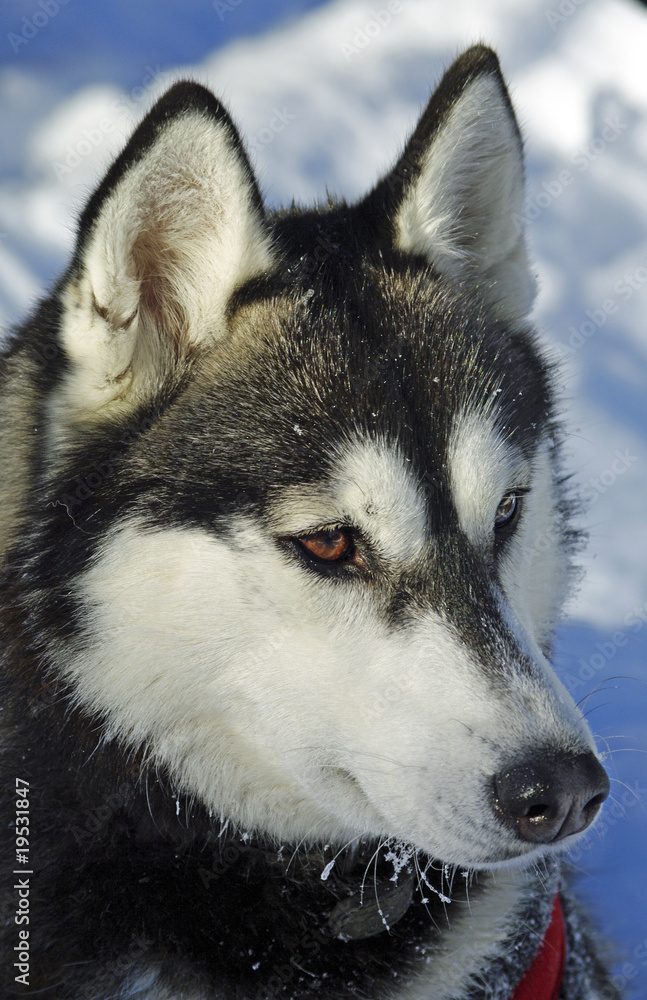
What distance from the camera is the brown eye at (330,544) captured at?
5.58 ft

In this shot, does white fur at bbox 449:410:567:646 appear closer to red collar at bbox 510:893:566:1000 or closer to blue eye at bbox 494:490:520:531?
blue eye at bbox 494:490:520:531

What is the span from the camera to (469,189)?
220cm

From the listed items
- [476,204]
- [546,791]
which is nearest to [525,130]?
[476,204]

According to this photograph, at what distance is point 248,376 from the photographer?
1.87 m

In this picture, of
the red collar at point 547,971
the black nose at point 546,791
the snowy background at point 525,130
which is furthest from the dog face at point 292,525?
the snowy background at point 525,130

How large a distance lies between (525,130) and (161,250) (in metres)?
4.01

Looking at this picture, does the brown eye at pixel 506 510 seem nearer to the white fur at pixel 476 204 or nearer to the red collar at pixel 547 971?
the white fur at pixel 476 204

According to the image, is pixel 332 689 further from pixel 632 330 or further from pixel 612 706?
pixel 632 330

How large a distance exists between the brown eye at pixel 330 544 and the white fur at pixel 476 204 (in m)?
0.88

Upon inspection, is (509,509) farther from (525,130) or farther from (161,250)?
(525,130)

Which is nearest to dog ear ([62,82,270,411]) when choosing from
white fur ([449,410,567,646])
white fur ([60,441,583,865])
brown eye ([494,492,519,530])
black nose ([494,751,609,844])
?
white fur ([60,441,583,865])

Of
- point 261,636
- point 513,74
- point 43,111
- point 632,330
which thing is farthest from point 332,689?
point 513,74

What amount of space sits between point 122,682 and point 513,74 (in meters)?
5.88

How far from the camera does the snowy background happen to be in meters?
5.18
